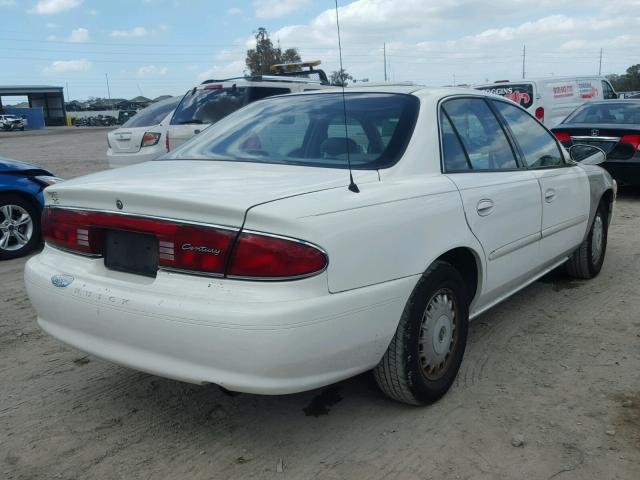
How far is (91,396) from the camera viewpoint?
10.9ft

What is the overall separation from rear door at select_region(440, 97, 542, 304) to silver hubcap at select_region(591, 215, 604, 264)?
1.31 metres

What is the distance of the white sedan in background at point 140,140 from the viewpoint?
10.2m

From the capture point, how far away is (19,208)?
650cm

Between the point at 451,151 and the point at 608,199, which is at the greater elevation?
the point at 451,151

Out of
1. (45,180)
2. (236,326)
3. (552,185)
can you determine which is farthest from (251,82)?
(236,326)

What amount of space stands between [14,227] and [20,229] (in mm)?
84

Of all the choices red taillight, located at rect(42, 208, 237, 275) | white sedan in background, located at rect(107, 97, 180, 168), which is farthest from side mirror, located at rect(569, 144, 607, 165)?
white sedan in background, located at rect(107, 97, 180, 168)

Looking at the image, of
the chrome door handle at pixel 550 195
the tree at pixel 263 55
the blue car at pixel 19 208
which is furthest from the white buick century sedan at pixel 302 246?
the tree at pixel 263 55

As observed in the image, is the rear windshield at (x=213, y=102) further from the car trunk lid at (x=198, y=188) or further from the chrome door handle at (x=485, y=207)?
the chrome door handle at (x=485, y=207)

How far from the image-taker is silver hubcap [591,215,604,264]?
5079 millimetres

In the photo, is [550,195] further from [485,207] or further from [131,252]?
[131,252]

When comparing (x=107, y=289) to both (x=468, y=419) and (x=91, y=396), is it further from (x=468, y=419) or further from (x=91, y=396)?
(x=468, y=419)

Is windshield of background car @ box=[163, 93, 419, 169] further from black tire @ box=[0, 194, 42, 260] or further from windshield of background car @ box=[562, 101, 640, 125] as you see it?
windshield of background car @ box=[562, 101, 640, 125]

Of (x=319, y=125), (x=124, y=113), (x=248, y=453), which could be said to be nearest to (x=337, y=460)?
(x=248, y=453)
